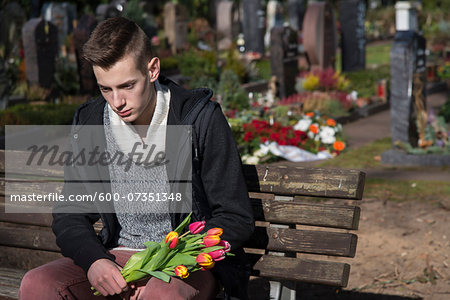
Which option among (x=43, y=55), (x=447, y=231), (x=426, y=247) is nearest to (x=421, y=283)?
(x=426, y=247)

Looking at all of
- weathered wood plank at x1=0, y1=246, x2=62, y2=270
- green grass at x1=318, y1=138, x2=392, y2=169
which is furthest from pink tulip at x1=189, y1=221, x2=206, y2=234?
green grass at x1=318, y1=138, x2=392, y2=169

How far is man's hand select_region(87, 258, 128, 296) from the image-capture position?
7.45 feet

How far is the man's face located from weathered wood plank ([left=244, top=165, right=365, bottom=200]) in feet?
1.95

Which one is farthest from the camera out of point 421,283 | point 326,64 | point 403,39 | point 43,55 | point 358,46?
point 358,46

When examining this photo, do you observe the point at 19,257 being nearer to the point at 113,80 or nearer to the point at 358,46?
the point at 113,80

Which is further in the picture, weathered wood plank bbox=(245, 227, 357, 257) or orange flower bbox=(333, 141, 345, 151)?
orange flower bbox=(333, 141, 345, 151)

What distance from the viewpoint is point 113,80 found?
235cm

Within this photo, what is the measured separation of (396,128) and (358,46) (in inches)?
356

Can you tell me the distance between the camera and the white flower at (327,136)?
7941 mm

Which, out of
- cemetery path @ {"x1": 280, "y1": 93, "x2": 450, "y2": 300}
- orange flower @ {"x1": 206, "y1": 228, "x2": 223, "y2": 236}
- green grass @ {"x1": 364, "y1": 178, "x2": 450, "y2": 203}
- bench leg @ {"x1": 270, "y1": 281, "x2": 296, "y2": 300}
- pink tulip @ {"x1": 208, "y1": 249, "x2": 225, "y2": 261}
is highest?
orange flower @ {"x1": 206, "y1": 228, "x2": 223, "y2": 236}

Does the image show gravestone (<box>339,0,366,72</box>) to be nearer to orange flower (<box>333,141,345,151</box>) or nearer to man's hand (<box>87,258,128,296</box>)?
orange flower (<box>333,141,345,151</box>)

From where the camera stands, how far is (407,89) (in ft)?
24.0

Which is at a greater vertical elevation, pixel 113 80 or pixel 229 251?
pixel 113 80

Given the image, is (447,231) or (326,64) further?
(326,64)
